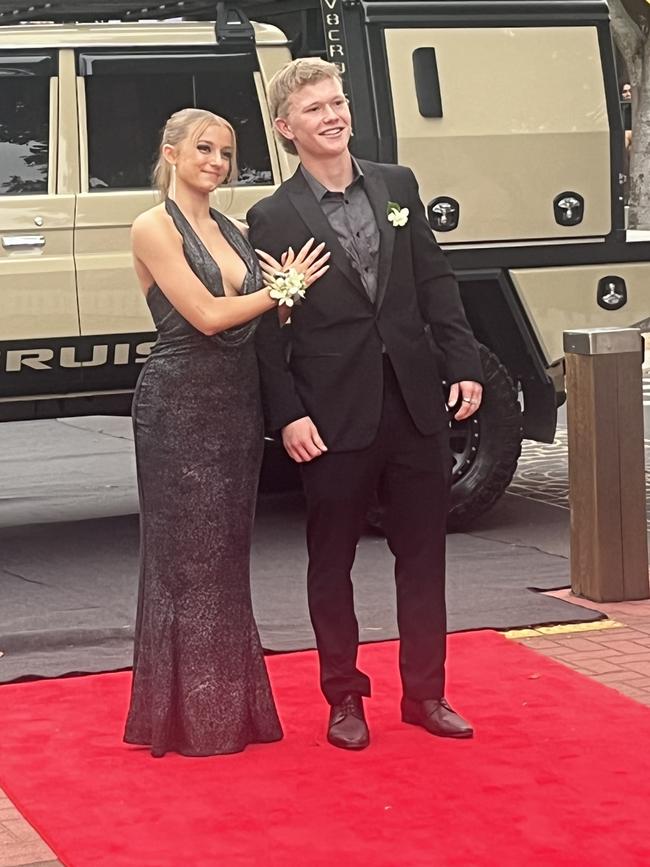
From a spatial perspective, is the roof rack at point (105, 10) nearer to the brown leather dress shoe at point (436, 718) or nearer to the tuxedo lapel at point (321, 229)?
the tuxedo lapel at point (321, 229)

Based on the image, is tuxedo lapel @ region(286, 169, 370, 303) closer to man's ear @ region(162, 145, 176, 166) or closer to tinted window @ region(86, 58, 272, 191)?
man's ear @ region(162, 145, 176, 166)

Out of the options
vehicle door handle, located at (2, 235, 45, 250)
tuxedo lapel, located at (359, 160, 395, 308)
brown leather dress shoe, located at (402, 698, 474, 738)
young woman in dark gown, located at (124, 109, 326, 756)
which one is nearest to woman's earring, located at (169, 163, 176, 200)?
young woman in dark gown, located at (124, 109, 326, 756)

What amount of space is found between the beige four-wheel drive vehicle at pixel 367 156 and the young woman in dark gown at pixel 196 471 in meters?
2.95

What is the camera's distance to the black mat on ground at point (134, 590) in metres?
7.02

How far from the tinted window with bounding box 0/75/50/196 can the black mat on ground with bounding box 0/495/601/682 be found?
174cm

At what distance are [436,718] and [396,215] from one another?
1491 millimetres

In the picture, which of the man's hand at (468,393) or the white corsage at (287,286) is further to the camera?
the man's hand at (468,393)

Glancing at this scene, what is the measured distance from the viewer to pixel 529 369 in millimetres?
9188

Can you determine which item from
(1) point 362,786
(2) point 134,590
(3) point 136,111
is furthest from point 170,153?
(3) point 136,111

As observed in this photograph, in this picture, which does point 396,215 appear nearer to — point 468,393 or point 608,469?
point 468,393

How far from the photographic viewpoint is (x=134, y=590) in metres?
8.05

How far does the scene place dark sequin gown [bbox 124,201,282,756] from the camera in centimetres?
551

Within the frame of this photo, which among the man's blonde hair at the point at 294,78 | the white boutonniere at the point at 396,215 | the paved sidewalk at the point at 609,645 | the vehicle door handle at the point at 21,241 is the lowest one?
the paved sidewalk at the point at 609,645

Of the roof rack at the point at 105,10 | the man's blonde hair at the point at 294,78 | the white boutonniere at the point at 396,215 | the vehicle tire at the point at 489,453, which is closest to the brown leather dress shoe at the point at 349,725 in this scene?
the white boutonniere at the point at 396,215
